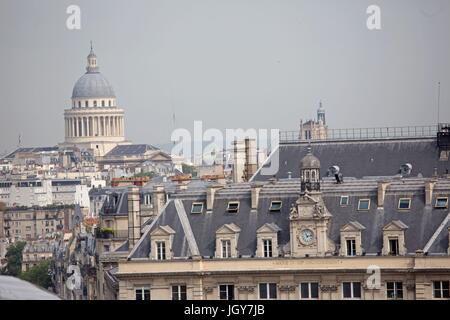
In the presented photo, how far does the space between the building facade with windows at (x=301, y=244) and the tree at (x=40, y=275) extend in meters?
35.9

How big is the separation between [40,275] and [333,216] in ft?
138

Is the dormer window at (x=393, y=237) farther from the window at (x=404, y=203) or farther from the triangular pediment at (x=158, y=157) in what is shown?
the triangular pediment at (x=158, y=157)

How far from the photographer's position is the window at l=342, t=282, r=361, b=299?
→ 40.4m

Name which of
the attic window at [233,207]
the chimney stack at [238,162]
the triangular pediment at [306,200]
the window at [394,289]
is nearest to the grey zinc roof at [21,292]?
the window at [394,289]

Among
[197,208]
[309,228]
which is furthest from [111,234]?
[309,228]

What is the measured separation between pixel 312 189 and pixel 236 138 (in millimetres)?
12498

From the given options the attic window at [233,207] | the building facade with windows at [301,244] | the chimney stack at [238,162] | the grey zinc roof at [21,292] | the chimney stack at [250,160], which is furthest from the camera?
the chimney stack at [238,162]

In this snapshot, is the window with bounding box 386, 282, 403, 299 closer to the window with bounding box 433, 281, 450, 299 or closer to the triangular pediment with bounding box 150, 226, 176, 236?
the window with bounding box 433, 281, 450, 299

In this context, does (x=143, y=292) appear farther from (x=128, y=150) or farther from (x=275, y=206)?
(x=128, y=150)

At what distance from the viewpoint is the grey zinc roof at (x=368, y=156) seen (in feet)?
179

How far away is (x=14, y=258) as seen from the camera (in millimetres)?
99500

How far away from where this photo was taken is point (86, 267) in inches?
2591

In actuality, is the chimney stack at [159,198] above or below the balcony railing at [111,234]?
above
